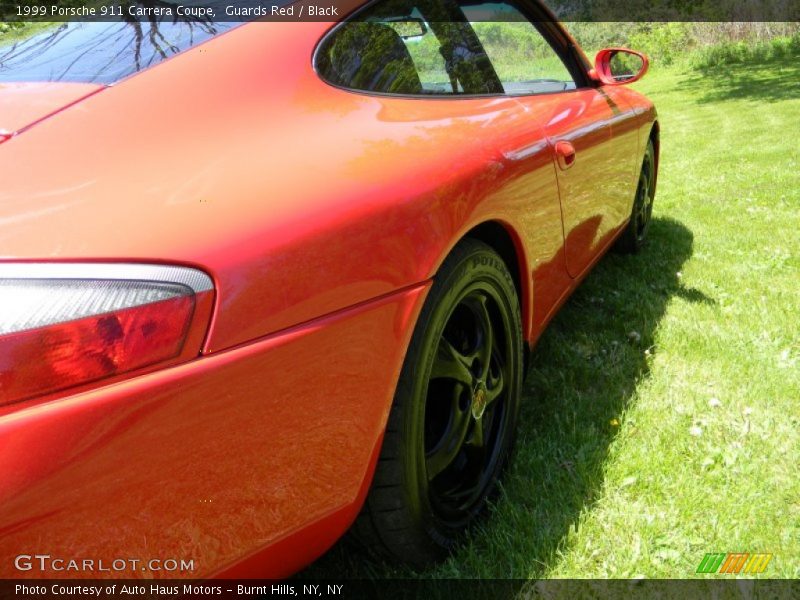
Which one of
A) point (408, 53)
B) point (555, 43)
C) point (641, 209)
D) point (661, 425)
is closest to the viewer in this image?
point (408, 53)

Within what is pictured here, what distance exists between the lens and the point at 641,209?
443 centimetres

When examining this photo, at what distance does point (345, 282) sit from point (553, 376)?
1.74 meters

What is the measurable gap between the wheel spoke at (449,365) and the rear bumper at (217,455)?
0.94 feet

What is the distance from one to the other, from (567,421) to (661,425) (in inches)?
12.2

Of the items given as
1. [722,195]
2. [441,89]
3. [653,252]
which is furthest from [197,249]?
[722,195]

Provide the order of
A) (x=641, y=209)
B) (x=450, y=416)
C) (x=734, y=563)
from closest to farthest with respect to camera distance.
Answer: (x=734, y=563), (x=450, y=416), (x=641, y=209)

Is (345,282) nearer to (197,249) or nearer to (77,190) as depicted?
(197,249)

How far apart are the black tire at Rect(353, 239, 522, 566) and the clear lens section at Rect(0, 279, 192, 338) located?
26.8 inches

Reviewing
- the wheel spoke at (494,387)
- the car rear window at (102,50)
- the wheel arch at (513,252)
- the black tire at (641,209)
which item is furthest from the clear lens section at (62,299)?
the black tire at (641,209)

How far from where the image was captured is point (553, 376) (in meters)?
2.95

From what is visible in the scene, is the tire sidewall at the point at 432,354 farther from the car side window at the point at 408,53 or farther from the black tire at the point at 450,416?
the car side window at the point at 408,53

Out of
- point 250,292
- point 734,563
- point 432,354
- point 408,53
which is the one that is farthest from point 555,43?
point 250,292

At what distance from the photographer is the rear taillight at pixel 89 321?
41.1 inches

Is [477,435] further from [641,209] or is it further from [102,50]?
[641,209]
